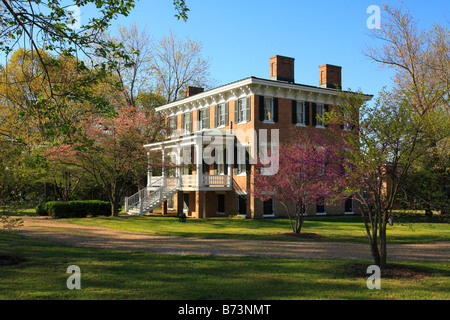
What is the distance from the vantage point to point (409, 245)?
15445mm

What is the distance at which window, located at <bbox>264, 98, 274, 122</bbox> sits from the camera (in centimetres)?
2736

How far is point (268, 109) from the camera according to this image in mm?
27469

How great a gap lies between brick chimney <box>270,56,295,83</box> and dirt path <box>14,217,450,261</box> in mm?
15510

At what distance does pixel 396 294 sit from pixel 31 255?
924cm

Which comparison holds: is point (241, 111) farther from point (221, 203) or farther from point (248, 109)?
point (221, 203)

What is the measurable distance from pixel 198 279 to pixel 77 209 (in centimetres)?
2229

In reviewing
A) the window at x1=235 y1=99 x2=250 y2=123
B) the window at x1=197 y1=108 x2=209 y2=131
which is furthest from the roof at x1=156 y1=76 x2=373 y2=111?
the window at x1=197 y1=108 x2=209 y2=131

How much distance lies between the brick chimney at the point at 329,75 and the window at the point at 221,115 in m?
7.47

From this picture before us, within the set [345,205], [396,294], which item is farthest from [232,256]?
[345,205]

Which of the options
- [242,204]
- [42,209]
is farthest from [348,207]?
[42,209]

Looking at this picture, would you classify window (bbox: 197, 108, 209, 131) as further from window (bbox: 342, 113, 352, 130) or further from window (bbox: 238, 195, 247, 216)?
window (bbox: 342, 113, 352, 130)

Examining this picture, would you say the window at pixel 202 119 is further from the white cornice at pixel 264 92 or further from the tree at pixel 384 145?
the tree at pixel 384 145

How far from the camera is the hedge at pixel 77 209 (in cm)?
2823
